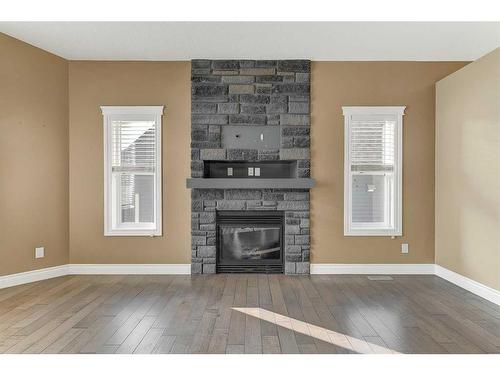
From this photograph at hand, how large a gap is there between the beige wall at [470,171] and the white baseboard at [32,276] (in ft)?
16.3

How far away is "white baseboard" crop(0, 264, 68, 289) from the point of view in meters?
5.29

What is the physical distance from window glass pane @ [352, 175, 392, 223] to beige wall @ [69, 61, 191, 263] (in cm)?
225

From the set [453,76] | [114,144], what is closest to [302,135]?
[453,76]

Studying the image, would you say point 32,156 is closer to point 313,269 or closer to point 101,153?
point 101,153

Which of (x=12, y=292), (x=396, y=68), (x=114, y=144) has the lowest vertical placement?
(x=12, y=292)

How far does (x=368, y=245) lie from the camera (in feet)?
20.1

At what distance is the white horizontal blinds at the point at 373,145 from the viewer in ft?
20.0

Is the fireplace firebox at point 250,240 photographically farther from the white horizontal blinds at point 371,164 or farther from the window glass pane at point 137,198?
the white horizontal blinds at point 371,164

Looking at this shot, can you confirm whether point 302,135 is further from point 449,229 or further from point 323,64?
point 449,229

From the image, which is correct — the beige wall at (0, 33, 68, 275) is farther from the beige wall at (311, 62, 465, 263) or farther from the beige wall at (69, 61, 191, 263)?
the beige wall at (311, 62, 465, 263)

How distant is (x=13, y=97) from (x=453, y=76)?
5273mm

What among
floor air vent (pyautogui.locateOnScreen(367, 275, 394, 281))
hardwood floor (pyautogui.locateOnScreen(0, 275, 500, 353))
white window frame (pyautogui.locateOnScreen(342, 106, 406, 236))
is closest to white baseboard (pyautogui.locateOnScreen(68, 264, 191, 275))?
hardwood floor (pyautogui.locateOnScreen(0, 275, 500, 353))

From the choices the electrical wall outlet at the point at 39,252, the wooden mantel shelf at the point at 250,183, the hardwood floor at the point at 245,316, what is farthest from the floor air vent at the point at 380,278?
the electrical wall outlet at the point at 39,252
